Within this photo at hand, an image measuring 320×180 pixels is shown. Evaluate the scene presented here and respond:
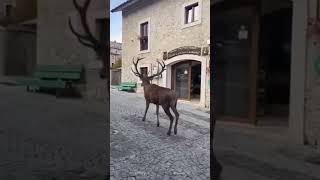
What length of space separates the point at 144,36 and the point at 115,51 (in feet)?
0.71

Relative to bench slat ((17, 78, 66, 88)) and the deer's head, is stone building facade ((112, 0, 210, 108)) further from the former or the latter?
bench slat ((17, 78, 66, 88))

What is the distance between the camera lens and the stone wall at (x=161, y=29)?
196cm

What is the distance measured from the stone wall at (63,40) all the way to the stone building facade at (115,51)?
105mm

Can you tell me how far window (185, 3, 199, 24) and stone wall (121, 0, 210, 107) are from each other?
29mm

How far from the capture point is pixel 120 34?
2109 millimetres

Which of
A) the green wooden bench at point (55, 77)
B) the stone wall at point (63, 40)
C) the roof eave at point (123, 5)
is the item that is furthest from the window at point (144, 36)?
the green wooden bench at point (55, 77)

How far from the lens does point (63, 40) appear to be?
236 cm

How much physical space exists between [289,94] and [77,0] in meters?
1.33

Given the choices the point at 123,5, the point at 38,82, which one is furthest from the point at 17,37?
the point at 123,5

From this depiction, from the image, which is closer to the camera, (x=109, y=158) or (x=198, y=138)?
(x=198, y=138)

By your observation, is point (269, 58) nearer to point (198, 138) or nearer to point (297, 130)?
point (297, 130)

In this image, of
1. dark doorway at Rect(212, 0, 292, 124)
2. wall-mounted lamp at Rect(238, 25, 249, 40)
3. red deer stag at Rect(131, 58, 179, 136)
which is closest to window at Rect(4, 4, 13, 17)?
red deer stag at Rect(131, 58, 179, 136)

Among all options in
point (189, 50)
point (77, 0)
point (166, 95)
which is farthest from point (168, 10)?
point (77, 0)

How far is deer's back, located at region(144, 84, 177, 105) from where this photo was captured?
2006mm
